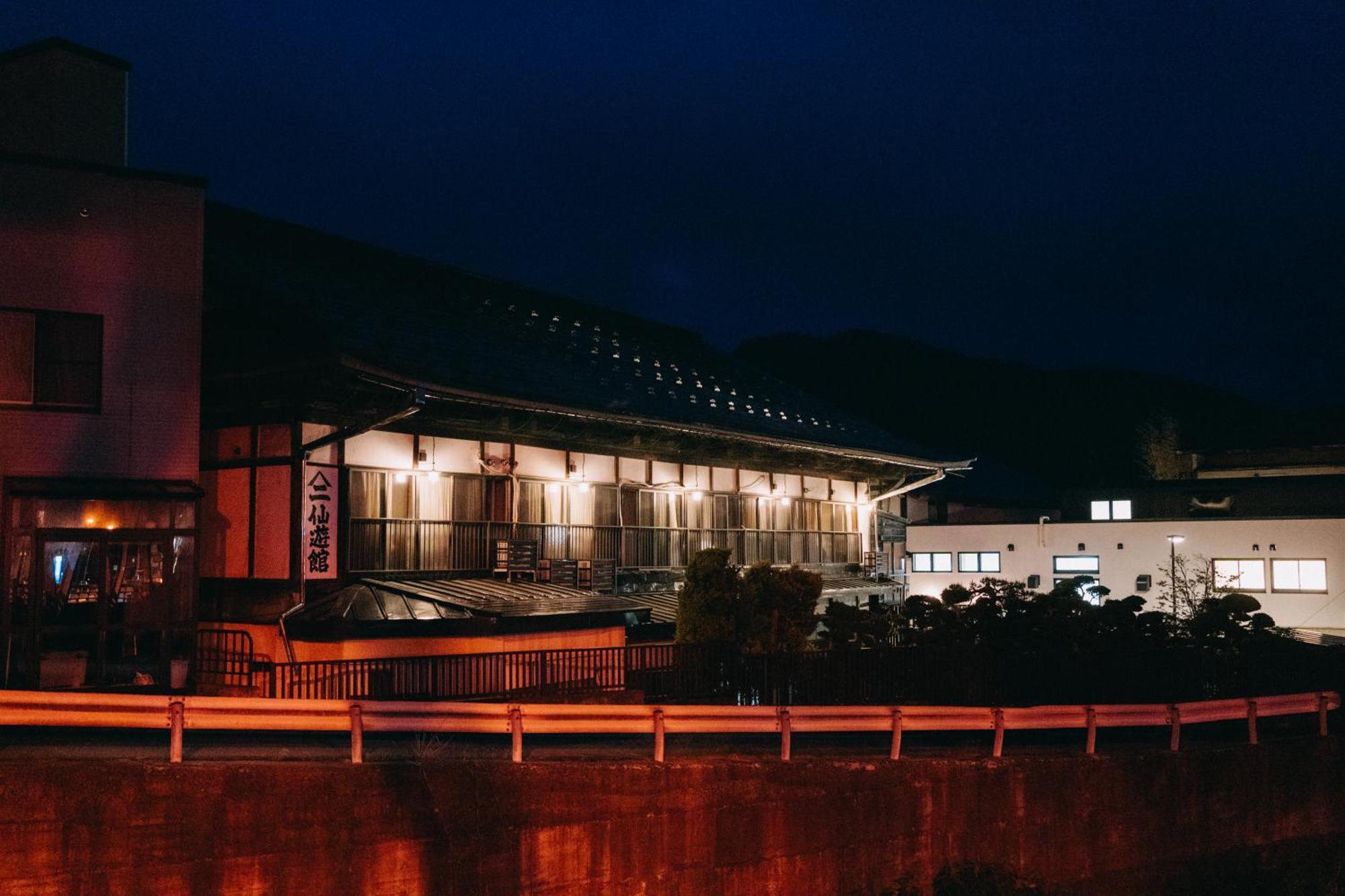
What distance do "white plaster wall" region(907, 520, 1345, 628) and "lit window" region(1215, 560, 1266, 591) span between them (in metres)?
0.20

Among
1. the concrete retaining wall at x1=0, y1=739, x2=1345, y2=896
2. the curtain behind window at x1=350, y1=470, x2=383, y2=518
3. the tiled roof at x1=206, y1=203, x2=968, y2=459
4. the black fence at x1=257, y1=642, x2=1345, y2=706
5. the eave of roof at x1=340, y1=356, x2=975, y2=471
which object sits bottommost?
the concrete retaining wall at x1=0, y1=739, x2=1345, y2=896

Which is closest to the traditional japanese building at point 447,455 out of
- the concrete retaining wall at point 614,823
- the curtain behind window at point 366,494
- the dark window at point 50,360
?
the curtain behind window at point 366,494

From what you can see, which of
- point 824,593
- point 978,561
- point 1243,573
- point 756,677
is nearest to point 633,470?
point 824,593

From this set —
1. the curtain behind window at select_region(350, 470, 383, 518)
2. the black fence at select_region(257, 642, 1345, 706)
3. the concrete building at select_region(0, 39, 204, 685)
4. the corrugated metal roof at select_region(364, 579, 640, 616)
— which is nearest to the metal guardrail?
the black fence at select_region(257, 642, 1345, 706)

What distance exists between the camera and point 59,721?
11203mm

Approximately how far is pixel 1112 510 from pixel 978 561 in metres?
6.18

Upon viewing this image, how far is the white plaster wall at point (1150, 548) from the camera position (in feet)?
137

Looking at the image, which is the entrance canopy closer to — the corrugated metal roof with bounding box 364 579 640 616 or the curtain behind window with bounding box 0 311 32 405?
the corrugated metal roof with bounding box 364 579 640 616

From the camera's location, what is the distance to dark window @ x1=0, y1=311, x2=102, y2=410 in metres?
18.0

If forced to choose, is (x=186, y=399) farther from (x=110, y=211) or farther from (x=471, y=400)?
(x=471, y=400)

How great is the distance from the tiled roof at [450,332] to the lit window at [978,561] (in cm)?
1406

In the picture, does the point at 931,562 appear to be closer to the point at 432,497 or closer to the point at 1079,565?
the point at 1079,565

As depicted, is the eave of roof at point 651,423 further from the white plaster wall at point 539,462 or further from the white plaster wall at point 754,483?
the white plaster wall at point 754,483

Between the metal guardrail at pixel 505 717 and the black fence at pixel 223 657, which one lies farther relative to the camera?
the black fence at pixel 223 657
